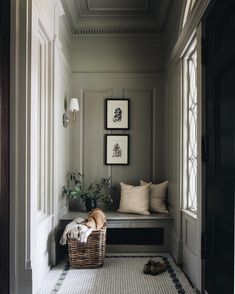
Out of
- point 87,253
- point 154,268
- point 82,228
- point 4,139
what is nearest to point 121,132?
point 82,228

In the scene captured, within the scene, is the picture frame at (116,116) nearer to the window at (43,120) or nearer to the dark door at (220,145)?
the window at (43,120)

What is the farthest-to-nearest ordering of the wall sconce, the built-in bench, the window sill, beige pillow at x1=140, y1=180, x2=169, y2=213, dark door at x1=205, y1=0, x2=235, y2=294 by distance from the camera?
beige pillow at x1=140, y1=180, x2=169, y2=213
the wall sconce
the built-in bench
the window sill
dark door at x1=205, y1=0, x2=235, y2=294

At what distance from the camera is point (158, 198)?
13.5 ft

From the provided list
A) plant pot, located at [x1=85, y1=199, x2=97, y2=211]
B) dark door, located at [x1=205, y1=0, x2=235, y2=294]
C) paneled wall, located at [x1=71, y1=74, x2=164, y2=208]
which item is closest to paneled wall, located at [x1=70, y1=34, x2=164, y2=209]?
paneled wall, located at [x1=71, y1=74, x2=164, y2=208]

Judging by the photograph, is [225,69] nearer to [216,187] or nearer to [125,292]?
[216,187]

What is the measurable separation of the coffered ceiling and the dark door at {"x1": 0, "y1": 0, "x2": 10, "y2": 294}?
1.61m

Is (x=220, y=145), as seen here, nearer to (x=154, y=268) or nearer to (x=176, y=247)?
(x=154, y=268)

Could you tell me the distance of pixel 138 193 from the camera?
4.08m

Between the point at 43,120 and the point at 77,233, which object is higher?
the point at 43,120

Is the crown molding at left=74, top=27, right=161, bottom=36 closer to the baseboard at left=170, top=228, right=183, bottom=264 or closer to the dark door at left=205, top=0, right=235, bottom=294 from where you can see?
the dark door at left=205, top=0, right=235, bottom=294

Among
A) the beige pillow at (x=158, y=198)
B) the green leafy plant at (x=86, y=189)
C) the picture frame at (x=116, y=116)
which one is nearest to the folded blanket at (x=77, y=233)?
the green leafy plant at (x=86, y=189)

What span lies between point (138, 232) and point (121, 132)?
130 centimetres

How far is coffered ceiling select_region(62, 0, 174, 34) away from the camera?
4.00m

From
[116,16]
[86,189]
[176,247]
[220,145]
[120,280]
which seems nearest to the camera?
[220,145]
